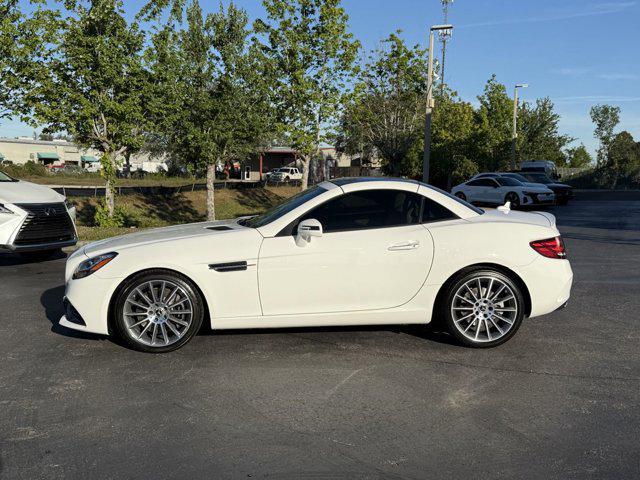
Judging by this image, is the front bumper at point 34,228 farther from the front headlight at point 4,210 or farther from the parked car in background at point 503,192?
the parked car in background at point 503,192

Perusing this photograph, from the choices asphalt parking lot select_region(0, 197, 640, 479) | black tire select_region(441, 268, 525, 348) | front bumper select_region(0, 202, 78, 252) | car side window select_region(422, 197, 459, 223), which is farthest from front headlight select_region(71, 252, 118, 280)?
front bumper select_region(0, 202, 78, 252)

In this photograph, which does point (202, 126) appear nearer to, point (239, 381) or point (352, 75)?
point (352, 75)

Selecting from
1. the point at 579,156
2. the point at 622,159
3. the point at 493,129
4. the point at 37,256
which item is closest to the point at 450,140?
the point at 493,129

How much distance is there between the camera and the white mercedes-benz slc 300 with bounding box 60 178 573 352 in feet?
16.8

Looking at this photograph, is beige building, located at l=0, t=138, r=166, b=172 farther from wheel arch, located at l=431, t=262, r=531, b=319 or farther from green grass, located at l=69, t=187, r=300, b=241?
wheel arch, located at l=431, t=262, r=531, b=319

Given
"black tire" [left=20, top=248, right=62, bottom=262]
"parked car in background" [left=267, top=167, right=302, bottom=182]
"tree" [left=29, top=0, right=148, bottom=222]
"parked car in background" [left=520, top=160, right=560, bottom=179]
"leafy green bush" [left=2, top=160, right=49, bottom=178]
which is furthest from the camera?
"parked car in background" [left=267, top=167, right=302, bottom=182]

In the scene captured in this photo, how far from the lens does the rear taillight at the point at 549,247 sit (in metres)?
5.41

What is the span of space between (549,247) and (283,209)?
250 centimetres

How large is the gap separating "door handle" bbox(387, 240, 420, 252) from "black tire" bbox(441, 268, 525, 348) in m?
0.48

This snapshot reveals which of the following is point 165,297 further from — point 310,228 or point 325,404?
point 325,404

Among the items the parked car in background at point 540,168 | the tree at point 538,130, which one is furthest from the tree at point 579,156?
the parked car in background at point 540,168

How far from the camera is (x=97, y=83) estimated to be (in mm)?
17719

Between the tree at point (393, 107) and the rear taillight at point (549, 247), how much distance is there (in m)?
24.3

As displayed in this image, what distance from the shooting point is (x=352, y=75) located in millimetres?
25688
